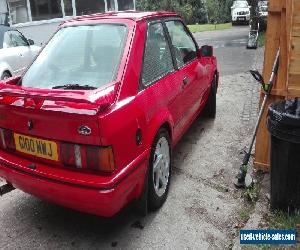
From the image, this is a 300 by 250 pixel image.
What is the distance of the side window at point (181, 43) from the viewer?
4.47m

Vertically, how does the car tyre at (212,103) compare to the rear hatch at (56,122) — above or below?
below

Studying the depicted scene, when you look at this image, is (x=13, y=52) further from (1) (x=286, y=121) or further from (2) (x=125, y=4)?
(2) (x=125, y=4)

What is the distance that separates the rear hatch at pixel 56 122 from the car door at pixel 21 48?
20.8 feet

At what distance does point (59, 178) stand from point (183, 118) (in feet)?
6.52

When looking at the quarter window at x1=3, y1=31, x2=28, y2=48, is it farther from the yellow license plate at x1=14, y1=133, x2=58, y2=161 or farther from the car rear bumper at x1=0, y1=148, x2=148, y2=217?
the car rear bumper at x1=0, y1=148, x2=148, y2=217

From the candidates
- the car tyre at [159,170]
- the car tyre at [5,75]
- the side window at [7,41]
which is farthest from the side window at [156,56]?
the side window at [7,41]

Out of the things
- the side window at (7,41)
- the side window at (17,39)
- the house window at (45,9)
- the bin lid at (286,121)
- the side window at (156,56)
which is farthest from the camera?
the house window at (45,9)

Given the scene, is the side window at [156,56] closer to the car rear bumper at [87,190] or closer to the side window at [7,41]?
the car rear bumper at [87,190]

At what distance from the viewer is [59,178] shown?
2.90 metres

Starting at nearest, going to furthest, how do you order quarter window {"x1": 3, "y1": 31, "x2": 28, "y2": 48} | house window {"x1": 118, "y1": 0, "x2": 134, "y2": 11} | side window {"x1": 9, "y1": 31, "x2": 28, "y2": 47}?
quarter window {"x1": 3, "y1": 31, "x2": 28, "y2": 48} → side window {"x1": 9, "y1": 31, "x2": 28, "y2": 47} → house window {"x1": 118, "y1": 0, "x2": 134, "y2": 11}

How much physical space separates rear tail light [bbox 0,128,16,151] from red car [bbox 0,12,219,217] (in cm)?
1

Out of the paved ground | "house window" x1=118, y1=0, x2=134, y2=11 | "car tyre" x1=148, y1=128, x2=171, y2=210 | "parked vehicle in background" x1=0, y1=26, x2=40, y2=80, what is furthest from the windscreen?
"house window" x1=118, y1=0, x2=134, y2=11

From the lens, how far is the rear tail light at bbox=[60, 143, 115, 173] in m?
2.81

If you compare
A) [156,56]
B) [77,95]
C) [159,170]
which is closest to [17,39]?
[156,56]
